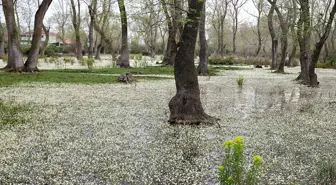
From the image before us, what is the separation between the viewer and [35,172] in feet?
17.3

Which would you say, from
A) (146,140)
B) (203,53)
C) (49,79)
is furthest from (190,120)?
(203,53)

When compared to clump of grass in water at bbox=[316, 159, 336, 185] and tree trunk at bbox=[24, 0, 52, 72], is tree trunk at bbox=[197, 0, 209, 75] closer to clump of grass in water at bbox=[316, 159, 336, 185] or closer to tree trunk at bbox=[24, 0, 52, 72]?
tree trunk at bbox=[24, 0, 52, 72]

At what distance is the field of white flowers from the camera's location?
5.31 metres

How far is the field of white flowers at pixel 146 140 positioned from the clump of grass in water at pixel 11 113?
1.03ft

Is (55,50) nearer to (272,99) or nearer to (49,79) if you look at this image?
(49,79)

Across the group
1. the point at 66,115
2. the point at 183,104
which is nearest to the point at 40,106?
the point at 66,115

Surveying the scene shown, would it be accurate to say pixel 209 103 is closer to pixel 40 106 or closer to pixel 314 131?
pixel 314 131

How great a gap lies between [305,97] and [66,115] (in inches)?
408

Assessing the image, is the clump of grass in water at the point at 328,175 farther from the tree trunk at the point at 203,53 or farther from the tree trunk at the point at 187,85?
the tree trunk at the point at 203,53

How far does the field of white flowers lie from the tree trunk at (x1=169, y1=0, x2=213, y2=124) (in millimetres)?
433

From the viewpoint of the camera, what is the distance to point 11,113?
9.62 metres

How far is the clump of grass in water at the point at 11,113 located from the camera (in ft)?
28.1

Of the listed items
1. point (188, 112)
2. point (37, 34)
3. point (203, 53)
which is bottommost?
point (188, 112)

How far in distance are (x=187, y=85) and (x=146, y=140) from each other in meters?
2.27
